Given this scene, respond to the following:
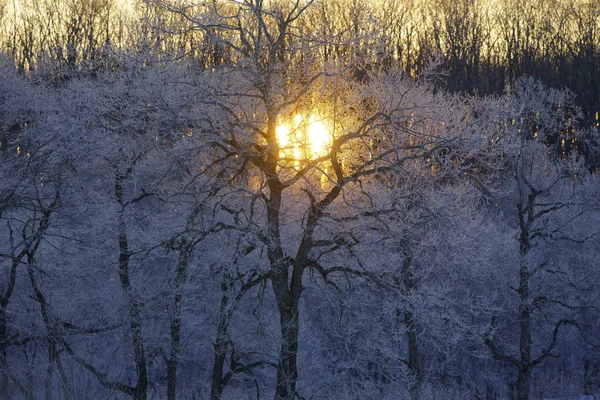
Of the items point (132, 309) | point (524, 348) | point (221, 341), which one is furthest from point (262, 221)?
point (524, 348)

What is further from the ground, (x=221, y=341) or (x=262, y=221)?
(x=262, y=221)

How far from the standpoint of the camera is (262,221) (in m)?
18.7

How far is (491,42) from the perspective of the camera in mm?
49906

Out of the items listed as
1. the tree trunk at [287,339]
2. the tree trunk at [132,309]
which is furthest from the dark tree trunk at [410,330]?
the tree trunk at [287,339]

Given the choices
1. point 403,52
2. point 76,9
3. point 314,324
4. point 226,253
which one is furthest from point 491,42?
point 226,253

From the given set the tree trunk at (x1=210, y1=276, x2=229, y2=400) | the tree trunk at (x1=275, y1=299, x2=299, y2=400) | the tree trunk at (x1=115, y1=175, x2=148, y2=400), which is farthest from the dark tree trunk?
the tree trunk at (x1=275, y1=299, x2=299, y2=400)

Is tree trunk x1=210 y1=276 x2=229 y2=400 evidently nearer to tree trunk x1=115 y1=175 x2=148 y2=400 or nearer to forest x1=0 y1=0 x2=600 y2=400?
forest x1=0 y1=0 x2=600 y2=400

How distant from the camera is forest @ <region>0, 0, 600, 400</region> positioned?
44.3 feet

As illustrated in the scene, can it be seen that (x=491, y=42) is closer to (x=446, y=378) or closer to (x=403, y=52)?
(x=403, y=52)

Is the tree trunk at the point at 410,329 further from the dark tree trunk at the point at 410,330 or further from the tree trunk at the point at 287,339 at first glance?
the tree trunk at the point at 287,339

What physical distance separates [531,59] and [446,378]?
25992 mm

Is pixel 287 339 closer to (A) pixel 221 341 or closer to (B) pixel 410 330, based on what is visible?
(A) pixel 221 341

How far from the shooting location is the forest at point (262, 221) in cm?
1350

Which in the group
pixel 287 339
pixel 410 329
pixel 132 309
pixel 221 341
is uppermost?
pixel 287 339
